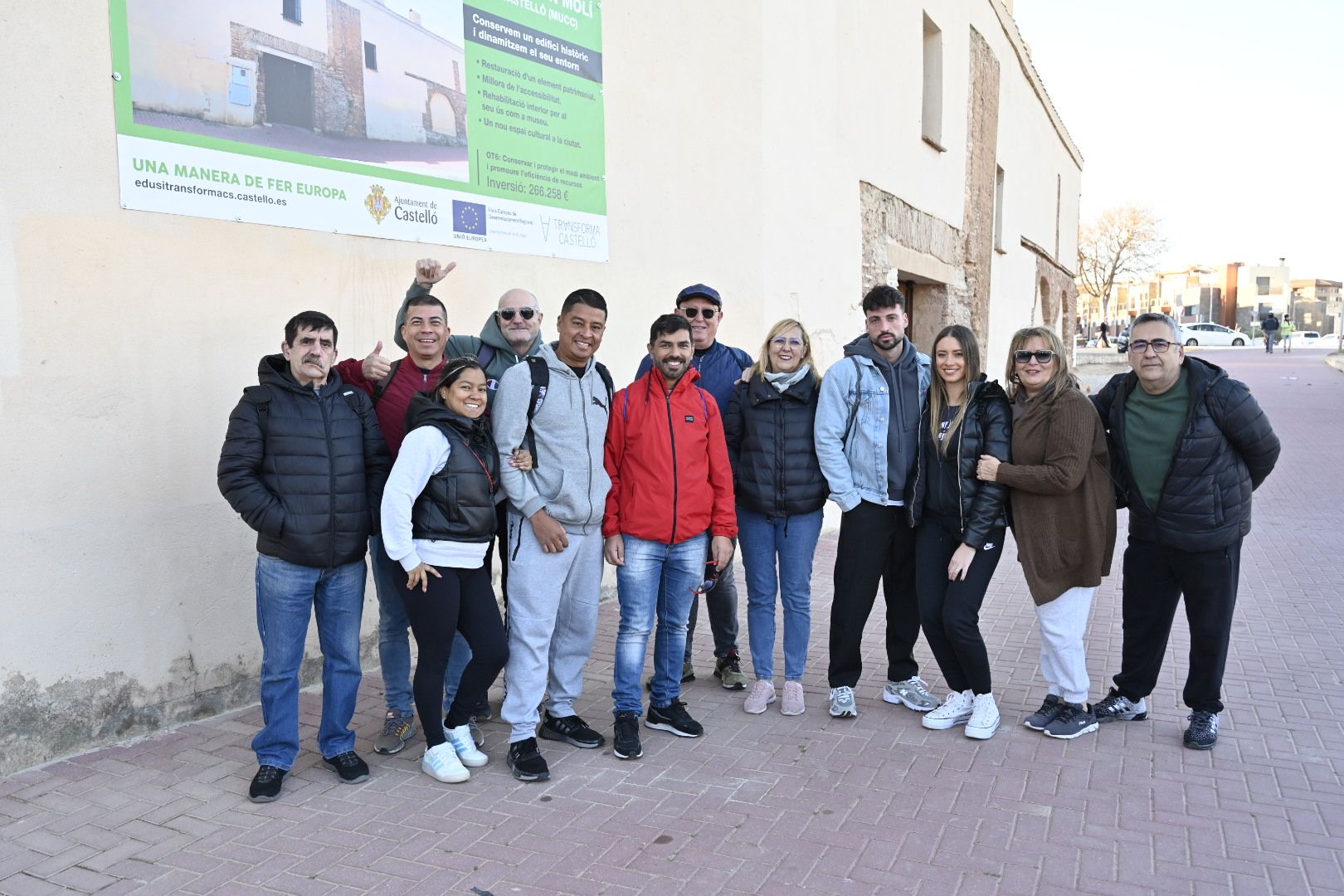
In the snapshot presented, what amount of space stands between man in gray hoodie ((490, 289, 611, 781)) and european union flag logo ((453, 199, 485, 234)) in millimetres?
1698

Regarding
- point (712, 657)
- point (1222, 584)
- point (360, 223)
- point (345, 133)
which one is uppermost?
point (345, 133)

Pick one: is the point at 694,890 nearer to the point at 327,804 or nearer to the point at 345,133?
the point at 327,804

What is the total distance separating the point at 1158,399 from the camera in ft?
13.4

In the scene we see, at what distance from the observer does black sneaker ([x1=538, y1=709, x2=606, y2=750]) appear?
416 centimetres

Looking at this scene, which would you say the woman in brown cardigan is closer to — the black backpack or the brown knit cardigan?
the brown knit cardigan

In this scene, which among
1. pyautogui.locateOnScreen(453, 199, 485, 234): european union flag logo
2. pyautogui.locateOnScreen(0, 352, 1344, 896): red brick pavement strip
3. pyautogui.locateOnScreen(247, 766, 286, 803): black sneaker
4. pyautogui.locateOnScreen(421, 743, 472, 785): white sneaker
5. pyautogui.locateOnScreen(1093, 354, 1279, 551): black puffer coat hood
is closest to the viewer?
pyautogui.locateOnScreen(0, 352, 1344, 896): red brick pavement strip

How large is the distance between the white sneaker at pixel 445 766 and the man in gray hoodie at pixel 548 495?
198mm

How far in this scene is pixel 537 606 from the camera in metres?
3.90

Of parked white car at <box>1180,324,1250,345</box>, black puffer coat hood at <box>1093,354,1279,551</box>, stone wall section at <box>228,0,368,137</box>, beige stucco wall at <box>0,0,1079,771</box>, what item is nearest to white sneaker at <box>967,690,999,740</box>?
Answer: black puffer coat hood at <box>1093,354,1279,551</box>

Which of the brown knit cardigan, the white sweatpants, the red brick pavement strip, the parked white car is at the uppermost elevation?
the parked white car

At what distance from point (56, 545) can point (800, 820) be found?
2909 mm

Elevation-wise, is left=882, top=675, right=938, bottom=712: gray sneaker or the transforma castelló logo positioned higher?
the transforma castelló logo

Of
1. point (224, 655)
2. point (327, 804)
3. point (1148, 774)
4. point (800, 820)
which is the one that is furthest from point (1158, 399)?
point (224, 655)

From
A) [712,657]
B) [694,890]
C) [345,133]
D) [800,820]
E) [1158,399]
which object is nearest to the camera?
[694,890]
